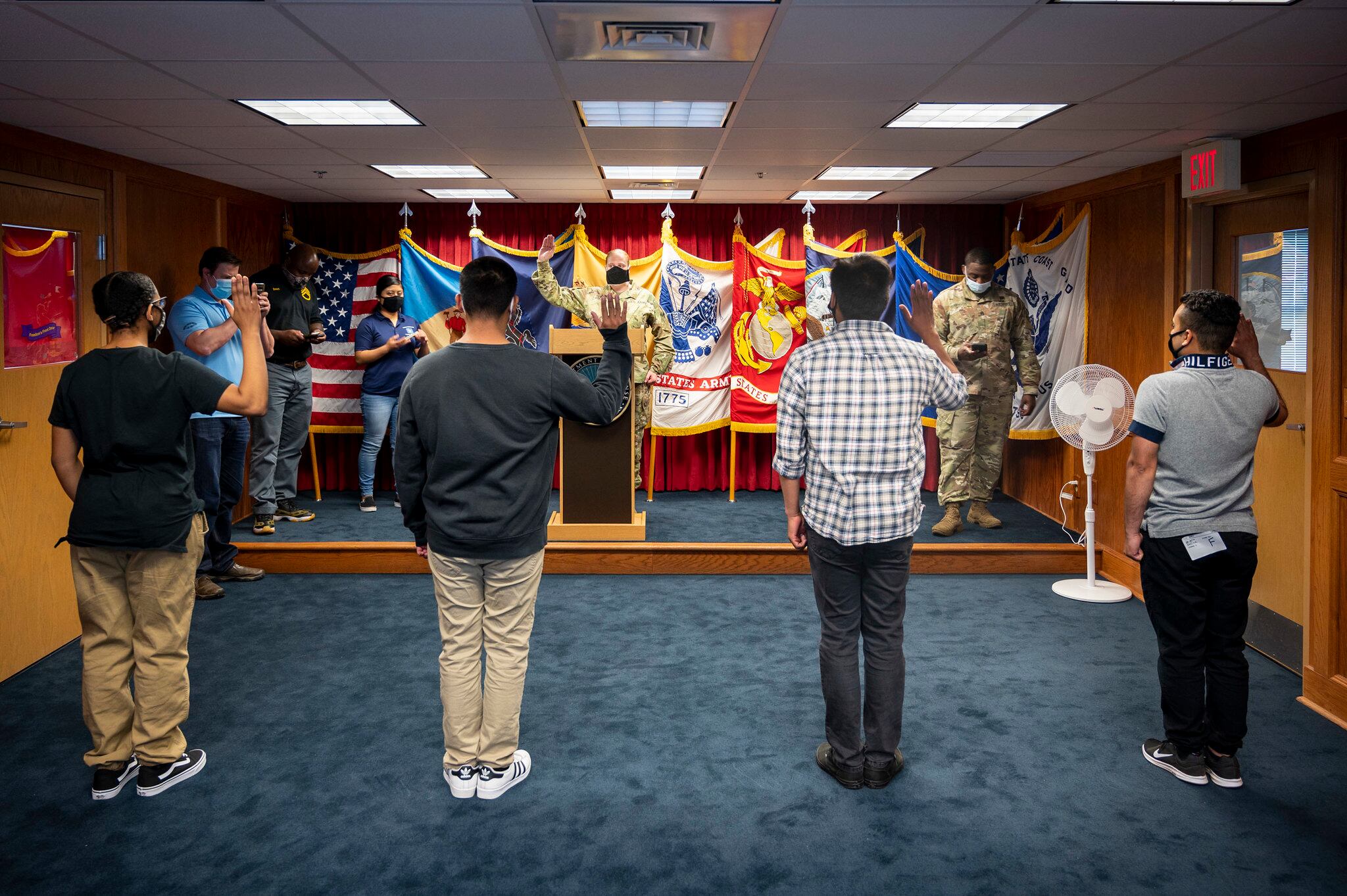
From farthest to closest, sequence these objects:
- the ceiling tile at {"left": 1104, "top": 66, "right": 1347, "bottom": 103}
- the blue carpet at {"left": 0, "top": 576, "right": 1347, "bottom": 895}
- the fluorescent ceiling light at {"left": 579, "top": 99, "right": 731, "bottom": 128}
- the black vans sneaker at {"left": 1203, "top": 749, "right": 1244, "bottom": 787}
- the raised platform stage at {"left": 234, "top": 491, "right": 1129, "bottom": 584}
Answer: the raised platform stage at {"left": 234, "top": 491, "right": 1129, "bottom": 584}, the fluorescent ceiling light at {"left": 579, "top": 99, "right": 731, "bottom": 128}, the ceiling tile at {"left": 1104, "top": 66, "right": 1347, "bottom": 103}, the black vans sneaker at {"left": 1203, "top": 749, "right": 1244, "bottom": 787}, the blue carpet at {"left": 0, "top": 576, "right": 1347, "bottom": 895}

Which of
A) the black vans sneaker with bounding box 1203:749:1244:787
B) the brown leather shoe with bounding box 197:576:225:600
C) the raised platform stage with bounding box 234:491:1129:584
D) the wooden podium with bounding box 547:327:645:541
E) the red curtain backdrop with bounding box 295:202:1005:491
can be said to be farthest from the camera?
the red curtain backdrop with bounding box 295:202:1005:491

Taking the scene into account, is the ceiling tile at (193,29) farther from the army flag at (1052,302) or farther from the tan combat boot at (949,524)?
the army flag at (1052,302)

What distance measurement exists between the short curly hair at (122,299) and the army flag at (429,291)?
4.03 m

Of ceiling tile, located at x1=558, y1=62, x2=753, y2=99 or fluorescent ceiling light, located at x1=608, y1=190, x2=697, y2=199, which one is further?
fluorescent ceiling light, located at x1=608, y1=190, x2=697, y2=199

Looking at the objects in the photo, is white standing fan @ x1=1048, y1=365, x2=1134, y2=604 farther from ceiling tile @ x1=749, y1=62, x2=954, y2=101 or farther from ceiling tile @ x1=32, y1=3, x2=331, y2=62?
ceiling tile @ x1=32, y1=3, x2=331, y2=62

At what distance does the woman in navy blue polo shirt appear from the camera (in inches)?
261

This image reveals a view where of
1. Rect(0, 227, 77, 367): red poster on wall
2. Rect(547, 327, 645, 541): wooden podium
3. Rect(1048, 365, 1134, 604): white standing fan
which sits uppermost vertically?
Rect(0, 227, 77, 367): red poster on wall

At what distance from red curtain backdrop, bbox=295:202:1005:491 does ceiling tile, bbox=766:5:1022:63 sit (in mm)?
4355

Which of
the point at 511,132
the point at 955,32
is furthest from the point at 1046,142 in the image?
the point at 511,132

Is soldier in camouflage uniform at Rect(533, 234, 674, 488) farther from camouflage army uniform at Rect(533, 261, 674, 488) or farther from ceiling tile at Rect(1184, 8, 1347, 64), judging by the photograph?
ceiling tile at Rect(1184, 8, 1347, 64)

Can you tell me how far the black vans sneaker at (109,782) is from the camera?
2805 mm

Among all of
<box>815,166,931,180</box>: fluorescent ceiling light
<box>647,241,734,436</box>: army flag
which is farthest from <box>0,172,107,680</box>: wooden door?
<box>815,166,931,180</box>: fluorescent ceiling light

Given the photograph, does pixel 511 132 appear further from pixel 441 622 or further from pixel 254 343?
pixel 441 622

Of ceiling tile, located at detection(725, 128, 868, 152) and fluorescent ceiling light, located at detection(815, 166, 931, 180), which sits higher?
fluorescent ceiling light, located at detection(815, 166, 931, 180)
